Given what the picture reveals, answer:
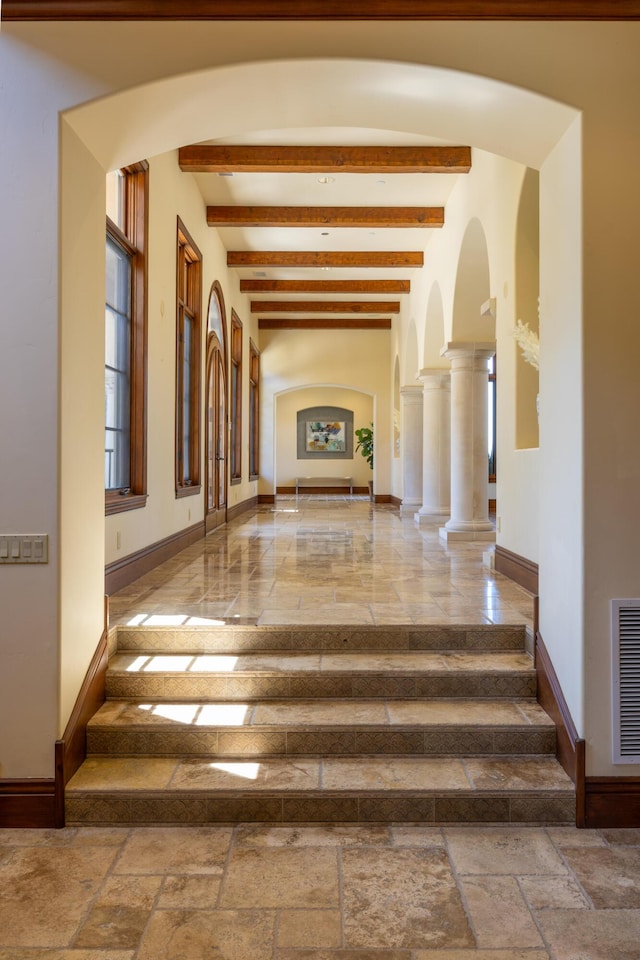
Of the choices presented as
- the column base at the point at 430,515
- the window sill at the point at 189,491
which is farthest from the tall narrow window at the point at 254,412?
the window sill at the point at 189,491

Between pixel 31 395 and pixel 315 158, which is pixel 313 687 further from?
pixel 315 158

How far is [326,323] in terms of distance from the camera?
16.5m

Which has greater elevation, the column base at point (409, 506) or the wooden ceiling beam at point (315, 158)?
the wooden ceiling beam at point (315, 158)

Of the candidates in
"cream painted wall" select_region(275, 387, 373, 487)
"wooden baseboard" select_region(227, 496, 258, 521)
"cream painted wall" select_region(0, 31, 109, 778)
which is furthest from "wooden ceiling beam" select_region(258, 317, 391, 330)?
"cream painted wall" select_region(0, 31, 109, 778)

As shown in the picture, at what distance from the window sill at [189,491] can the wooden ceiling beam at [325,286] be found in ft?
17.9

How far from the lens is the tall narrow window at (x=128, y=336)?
5.71 meters

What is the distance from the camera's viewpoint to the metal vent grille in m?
3.08

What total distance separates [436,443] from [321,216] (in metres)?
3.90

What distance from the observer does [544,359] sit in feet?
11.8

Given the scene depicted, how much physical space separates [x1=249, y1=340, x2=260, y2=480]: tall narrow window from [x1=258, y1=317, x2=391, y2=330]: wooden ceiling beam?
2.48 feet

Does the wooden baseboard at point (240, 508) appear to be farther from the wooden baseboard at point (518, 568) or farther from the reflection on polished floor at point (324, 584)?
the wooden baseboard at point (518, 568)

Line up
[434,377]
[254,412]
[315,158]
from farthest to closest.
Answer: [254,412], [434,377], [315,158]

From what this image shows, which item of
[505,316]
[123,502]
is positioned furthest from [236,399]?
[123,502]

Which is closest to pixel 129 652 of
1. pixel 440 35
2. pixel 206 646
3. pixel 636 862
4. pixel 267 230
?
pixel 206 646
